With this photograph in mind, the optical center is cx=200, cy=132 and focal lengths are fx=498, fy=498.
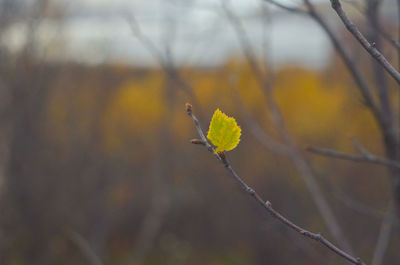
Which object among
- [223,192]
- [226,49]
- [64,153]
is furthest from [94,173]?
[226,49]

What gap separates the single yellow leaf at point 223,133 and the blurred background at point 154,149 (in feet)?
8.91

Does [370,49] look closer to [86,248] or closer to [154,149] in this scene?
[86,248]

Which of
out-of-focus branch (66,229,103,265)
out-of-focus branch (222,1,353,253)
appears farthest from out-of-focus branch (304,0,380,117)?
out-of-focus branch (66,229,103,265)

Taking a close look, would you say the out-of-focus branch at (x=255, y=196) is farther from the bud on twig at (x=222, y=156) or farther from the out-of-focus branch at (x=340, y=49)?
the out-of-focus branch at (x=340, y=49)

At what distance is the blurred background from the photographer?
176 inches

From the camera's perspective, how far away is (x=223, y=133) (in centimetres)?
77

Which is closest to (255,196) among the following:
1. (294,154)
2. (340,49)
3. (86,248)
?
(340,49)

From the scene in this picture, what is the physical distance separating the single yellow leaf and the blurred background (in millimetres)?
2717

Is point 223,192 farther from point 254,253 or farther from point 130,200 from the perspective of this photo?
point 130,200

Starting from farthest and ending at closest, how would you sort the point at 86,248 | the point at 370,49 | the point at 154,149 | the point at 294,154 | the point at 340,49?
the point at 154,149, the point at 294,154, the point at 86,248, the point at 340,49, the point at 370,49

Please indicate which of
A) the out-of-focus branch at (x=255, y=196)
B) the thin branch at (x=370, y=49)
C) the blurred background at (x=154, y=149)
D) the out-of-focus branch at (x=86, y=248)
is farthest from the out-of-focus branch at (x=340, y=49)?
the blurred background at (x=154, y=149)

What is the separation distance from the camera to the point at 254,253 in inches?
255

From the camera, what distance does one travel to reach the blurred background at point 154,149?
14.7 feet

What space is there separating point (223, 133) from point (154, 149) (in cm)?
671
